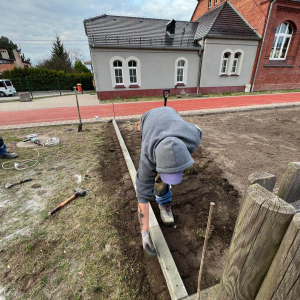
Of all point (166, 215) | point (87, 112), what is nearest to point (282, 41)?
point (87, 112)

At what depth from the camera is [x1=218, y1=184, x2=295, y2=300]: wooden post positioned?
2.49ft

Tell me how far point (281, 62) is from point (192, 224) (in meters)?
20.4

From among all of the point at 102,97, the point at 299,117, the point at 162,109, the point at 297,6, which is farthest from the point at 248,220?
the point at 297,6

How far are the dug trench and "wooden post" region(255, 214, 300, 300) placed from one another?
1.00m

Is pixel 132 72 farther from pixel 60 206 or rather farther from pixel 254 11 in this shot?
pixel 60 206

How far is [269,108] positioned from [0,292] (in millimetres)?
11223

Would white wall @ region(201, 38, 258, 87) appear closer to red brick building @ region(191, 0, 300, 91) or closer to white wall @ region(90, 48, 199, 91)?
red brick building @ region(191, 0, 300, 91)

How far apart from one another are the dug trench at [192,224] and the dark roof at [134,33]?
13.0m

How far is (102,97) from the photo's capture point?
13.8 metres

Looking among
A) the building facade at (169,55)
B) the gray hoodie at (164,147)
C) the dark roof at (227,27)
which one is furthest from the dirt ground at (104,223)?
the dark roof at (227,27)

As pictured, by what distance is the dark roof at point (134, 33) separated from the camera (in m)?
13.2

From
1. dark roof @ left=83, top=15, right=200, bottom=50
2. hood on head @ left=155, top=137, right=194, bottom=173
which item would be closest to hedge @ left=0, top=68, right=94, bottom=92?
dark roof @ left=83, top=15, right=200, bottom=50

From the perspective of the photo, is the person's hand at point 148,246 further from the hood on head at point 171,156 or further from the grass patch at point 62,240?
the hood on head at point 171,156

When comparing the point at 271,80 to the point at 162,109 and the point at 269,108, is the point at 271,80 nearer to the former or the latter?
the point at 269,108
